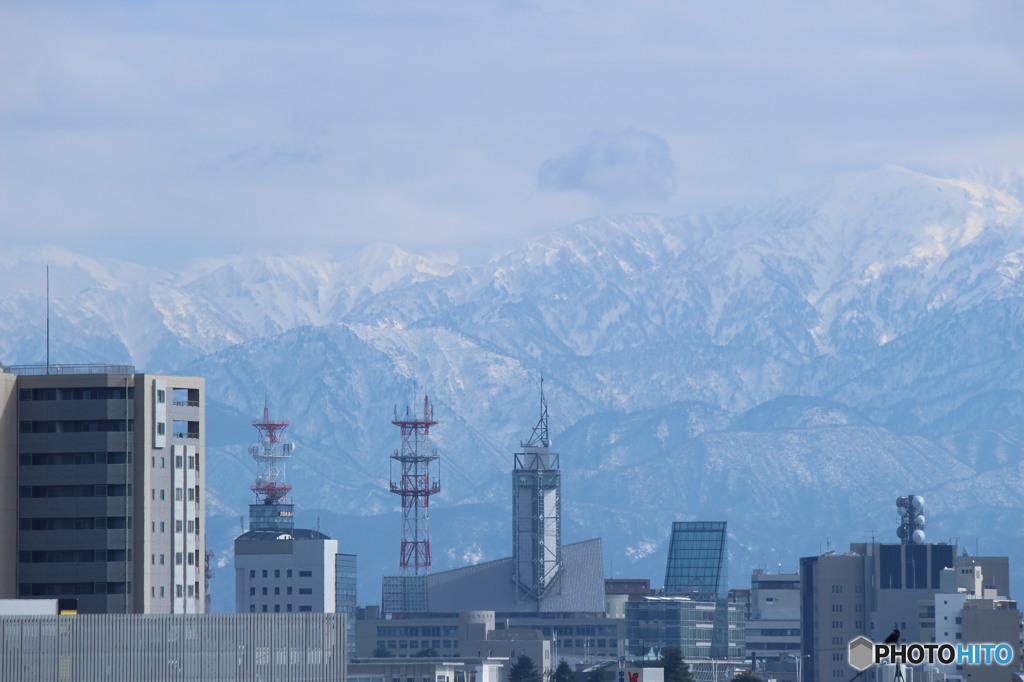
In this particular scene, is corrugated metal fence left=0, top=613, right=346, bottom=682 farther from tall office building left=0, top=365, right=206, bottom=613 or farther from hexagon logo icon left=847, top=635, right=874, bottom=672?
hexagon logo icon left=847, top=635, right=874, bottom=672

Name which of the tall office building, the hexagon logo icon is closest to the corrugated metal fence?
the tall office building

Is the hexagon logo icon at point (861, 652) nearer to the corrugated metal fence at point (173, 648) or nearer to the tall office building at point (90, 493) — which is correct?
the corrugated metal fence at point (173, 648)

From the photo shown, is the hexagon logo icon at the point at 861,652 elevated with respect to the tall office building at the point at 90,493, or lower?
lower

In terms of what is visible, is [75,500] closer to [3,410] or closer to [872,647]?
[3,410]

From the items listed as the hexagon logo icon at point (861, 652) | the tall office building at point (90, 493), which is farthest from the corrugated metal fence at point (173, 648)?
the hexagon logo icon at point (861, 652)

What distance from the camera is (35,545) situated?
159000 millimetres

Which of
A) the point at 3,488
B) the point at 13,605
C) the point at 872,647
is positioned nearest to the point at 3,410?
the point at 3,488

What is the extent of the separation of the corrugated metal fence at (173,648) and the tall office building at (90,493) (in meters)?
40.3

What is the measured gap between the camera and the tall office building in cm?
15838

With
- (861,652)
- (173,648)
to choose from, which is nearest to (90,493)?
(173,648)

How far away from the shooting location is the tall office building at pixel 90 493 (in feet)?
520

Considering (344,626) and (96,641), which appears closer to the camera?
(96,641)

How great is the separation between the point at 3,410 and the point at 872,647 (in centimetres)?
9082

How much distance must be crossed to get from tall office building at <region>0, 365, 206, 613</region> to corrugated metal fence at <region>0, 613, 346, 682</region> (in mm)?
40313
